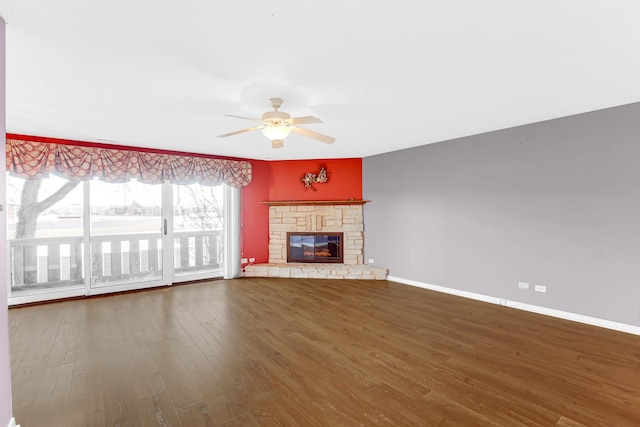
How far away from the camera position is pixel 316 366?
7.89 feet

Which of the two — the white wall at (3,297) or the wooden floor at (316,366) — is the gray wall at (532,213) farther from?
the white wall at (3,297)

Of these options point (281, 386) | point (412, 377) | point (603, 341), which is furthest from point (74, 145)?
point (603, 341)

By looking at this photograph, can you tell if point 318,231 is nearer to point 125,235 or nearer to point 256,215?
point 256,215

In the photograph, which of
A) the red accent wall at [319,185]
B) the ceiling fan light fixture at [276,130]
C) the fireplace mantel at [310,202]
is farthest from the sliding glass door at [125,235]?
the ceiling fan light fixture at [276,130]

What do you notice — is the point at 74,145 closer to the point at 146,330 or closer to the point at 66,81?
the point at 66,81

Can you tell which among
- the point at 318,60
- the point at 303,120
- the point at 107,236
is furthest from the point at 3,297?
the point at 107,236

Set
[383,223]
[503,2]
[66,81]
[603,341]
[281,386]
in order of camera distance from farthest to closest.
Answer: [383,223] < [603,341] < [66,81] < [281,386] < [503,2]

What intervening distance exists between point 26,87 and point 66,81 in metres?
0.43

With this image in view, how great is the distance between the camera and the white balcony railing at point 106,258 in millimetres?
4094

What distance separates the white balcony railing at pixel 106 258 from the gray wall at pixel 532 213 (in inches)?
144

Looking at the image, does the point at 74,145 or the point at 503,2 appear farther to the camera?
Result: the point at 74,145

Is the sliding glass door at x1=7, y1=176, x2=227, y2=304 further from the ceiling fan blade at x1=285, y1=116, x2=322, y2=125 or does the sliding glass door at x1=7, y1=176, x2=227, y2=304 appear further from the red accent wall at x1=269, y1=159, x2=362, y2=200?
the ceiling fan blade at x1=285, y1=116, x2=322, y2=125

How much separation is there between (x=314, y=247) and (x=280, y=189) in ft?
4.56

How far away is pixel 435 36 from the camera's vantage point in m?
1.74
